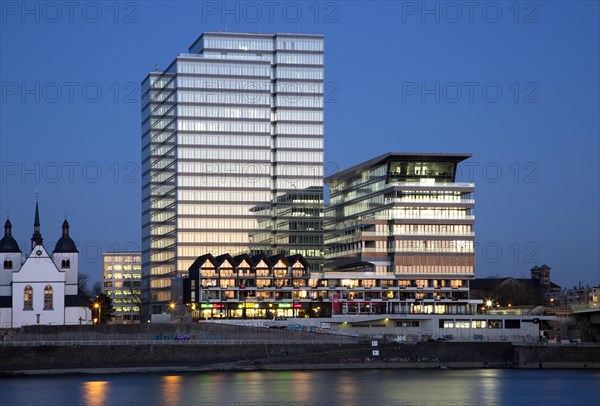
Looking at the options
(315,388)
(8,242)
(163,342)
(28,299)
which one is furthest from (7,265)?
(315,388)

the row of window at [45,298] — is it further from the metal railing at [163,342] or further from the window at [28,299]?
the metal railing at [163,342]

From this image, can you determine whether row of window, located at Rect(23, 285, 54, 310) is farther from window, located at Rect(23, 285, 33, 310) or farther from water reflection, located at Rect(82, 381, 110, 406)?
water reflection, located at Rect(82, 381, 110, 406)

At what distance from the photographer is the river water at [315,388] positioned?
4168 inches

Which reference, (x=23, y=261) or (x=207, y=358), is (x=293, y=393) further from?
(x=23, y=261)

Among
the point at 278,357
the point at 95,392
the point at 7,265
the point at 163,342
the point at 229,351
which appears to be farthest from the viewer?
the point at 7,265

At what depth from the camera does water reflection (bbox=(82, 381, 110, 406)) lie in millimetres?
106500

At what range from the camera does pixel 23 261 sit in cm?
19538

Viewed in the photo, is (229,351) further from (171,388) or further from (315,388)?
(315,388)

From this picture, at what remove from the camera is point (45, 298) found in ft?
604

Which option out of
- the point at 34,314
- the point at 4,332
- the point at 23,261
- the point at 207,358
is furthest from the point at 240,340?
the point at 23,261

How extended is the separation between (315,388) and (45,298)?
7782cm

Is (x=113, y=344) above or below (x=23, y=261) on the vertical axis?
below

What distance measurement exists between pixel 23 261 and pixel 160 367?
53.4 meters

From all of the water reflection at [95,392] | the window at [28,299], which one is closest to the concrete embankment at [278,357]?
the water reflection at [95,392]
